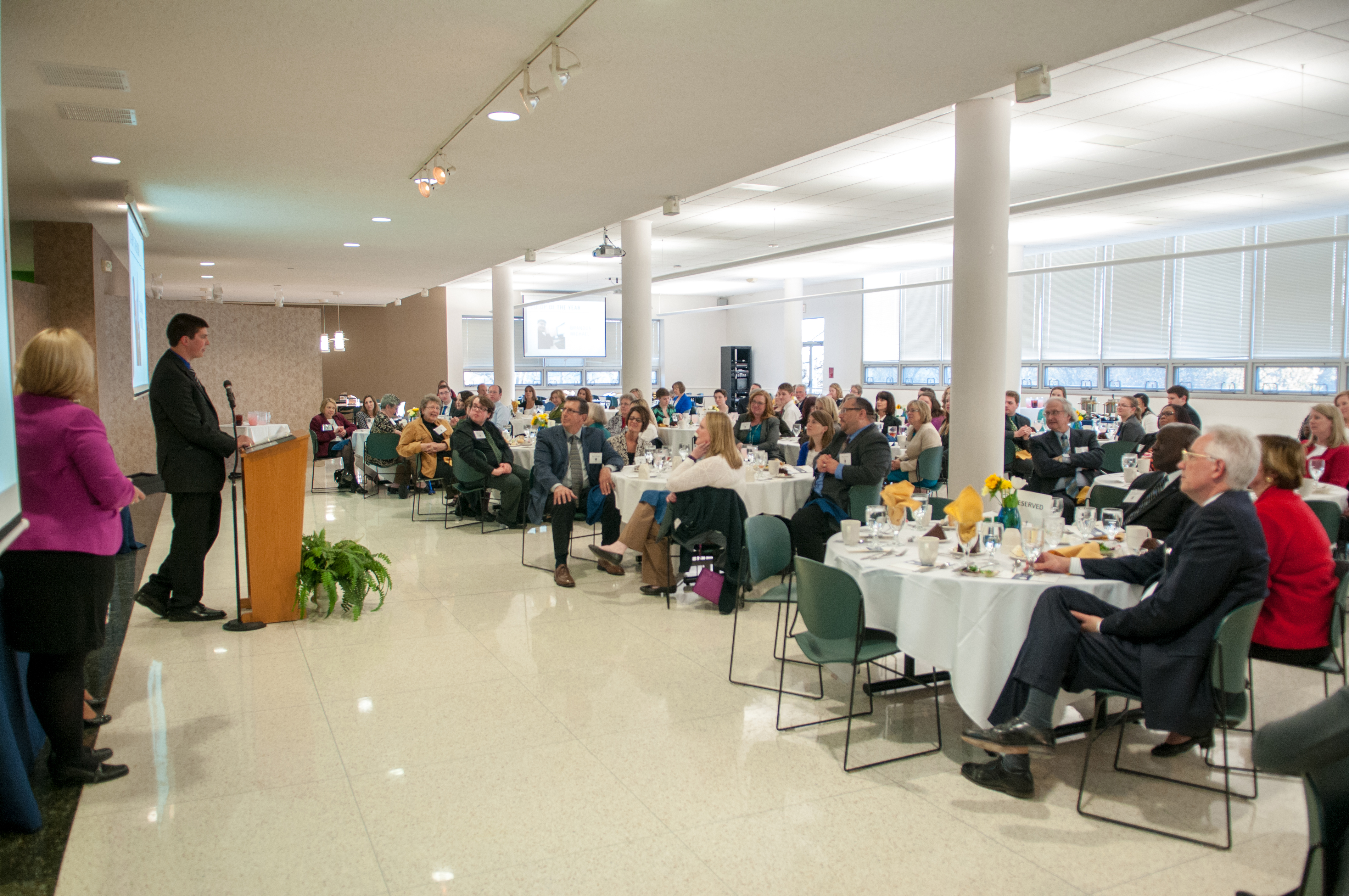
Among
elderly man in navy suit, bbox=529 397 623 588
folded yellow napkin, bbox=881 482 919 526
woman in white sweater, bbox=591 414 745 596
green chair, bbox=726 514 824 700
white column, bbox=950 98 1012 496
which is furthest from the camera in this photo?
elderly man in navy suit, bbox=529 397 623 588

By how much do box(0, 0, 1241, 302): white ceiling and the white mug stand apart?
101 inches

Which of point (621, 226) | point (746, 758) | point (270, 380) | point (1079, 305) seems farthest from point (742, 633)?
point (270, 380)

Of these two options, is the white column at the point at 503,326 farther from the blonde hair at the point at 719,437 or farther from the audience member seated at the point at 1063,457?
the blonde hair at the point at 719,437

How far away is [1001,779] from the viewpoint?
3.16 meters

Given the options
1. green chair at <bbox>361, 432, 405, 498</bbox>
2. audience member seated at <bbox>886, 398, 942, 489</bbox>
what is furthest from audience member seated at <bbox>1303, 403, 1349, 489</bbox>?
green chair at <bbox>361, 432, 405, 498</bbox>

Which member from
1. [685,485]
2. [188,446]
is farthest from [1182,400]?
[188,446]

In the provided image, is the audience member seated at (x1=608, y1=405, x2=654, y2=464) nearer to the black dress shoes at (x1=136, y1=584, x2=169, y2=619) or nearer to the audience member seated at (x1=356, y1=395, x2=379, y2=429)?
Result: the black dress shoes at (x1=136, y1=584, x2=169, y2=619)

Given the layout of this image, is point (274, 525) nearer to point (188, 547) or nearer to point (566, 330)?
point (188, 547)

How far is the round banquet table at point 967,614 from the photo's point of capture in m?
3.26

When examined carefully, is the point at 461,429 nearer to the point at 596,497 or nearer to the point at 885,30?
the point at 596,497

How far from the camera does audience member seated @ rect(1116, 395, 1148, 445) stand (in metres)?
7.79

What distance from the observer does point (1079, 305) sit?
15.3 m

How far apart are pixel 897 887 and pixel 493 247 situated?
36.2 feet

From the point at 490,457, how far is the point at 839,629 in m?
5.36
